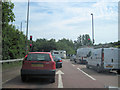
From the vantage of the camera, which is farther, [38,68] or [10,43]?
[10,43]

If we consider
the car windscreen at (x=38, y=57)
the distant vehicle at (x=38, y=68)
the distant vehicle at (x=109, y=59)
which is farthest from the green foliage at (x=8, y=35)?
the distant vehicle at (x=109, y=59)

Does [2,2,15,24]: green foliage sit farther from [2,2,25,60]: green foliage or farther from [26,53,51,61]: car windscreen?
[26,53,51,61]: car windscreen

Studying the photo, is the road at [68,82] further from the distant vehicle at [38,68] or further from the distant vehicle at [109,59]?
the distant vehicle at [109,59]

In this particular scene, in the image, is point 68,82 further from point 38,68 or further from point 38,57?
point 38,57

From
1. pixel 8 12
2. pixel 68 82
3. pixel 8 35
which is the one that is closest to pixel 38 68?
pixel 68 82

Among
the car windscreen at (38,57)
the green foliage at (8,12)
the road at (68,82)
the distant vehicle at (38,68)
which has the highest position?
the green foliage at (8,12)

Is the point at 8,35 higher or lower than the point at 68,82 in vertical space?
higher

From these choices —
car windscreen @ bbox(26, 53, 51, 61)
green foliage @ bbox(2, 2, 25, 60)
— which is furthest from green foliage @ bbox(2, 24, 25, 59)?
car windscreen @ bbox(26, 53, 51, 61)

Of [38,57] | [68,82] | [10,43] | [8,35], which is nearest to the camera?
[38,57]

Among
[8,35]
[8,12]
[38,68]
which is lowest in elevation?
[38,68]

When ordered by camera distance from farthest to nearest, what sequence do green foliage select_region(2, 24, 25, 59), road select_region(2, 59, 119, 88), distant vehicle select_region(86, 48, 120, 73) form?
1. green foliage select_region(2, 24, 25, 59)
2. distant vehicle select_region(86, 48, 120, 73)
3. road select_region(2, 59, 119, 88)

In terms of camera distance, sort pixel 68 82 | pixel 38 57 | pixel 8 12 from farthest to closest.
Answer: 1. pixel 8 12
2. pixel 68 82
3. pixel 38 57

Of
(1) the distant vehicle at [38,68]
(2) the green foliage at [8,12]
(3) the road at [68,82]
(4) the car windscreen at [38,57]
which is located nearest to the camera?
(3) the road at [68,82]

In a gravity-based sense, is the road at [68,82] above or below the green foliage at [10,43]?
below
